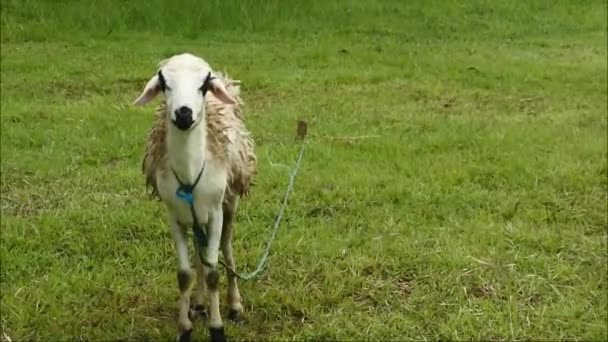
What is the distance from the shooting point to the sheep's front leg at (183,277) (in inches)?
166

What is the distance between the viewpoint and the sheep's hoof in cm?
468

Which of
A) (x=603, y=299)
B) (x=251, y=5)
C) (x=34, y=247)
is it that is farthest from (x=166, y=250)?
(x=251, y=5)

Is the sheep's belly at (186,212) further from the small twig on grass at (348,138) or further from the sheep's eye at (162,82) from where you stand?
the small twig on grass at (348,138)

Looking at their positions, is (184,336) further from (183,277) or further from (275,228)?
(275,228)

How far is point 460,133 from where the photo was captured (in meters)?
8.20

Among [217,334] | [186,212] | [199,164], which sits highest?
[199,164]

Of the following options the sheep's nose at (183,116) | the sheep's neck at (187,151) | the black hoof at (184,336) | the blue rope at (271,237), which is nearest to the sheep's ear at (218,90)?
the sheep's neck at (187,151)

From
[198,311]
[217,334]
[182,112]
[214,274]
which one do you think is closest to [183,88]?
[182,112]

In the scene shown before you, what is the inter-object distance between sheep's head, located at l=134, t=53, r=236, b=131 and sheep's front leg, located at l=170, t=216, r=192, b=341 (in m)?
0.66

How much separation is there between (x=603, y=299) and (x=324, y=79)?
6247 mm

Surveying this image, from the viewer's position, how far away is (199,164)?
3.96 meters

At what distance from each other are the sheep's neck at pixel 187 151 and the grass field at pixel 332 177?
3.30 ft

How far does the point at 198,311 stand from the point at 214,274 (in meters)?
0.50

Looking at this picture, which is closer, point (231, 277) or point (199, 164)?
point (199, 164)
